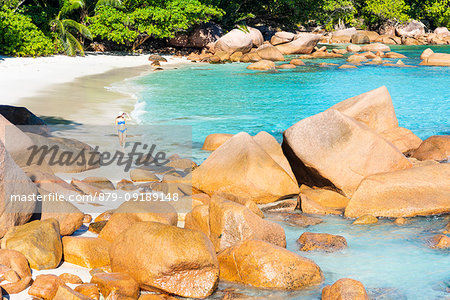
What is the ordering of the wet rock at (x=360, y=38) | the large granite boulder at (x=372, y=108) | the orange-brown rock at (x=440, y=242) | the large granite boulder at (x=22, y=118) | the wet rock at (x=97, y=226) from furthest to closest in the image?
1. the wet rock at (x=360, y=38)
2. the large granite boulder at (x=372, y=108)
3. the large granite boulder at (x=22, y=118)
4. the orange-brown rock at (x=440, y=242)
5. the wet rock at (x=97, y=226)

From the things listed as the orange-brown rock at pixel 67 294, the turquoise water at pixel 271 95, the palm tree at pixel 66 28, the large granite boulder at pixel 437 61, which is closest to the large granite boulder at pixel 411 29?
the large granite boulder at pixel 437 61

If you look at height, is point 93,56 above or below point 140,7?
below

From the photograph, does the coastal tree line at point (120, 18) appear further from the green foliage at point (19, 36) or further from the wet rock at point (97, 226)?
the wet rock at point (97, 226)

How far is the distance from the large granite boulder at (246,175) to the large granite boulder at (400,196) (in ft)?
3.32

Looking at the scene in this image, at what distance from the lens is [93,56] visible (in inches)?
1112

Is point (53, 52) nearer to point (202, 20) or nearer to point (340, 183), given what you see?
point (202, 20)

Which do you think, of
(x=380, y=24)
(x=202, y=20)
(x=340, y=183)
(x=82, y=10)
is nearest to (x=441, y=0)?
(x=380, y=24)

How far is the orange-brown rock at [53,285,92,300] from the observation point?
153 inches

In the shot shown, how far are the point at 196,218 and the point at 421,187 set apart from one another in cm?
314

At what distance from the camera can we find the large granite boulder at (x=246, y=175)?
7188mm

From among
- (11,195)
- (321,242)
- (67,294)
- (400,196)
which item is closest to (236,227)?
(321,242)

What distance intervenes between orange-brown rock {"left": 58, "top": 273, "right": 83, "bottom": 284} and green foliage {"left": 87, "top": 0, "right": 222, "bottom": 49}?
2556cm

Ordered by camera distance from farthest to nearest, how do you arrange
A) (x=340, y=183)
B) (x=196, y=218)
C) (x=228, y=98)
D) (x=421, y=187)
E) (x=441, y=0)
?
(x=441, y=0) → (x=228, y=98) → (x=340, y=183) → (x=421, y=187) → (x=196, y=218)

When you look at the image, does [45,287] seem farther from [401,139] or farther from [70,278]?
[401,139]
